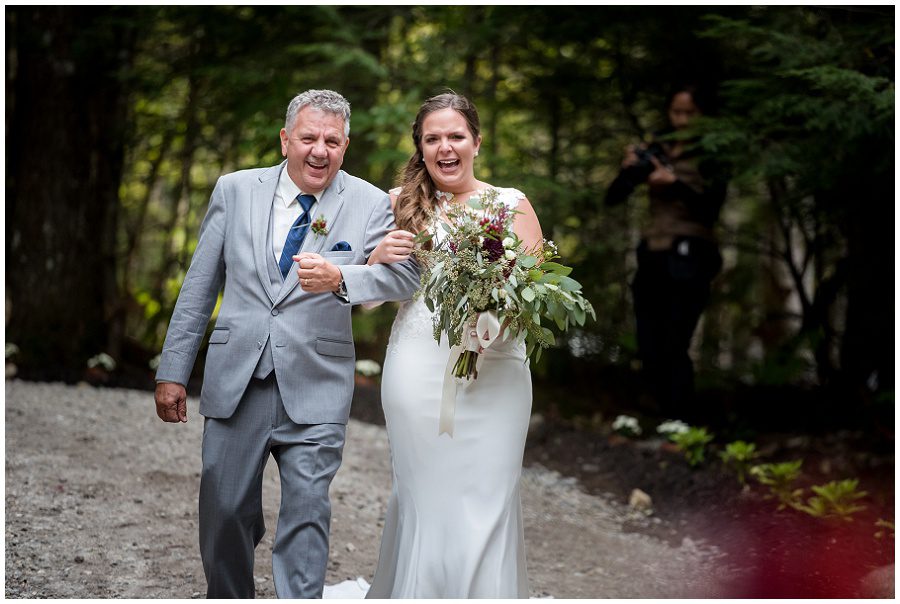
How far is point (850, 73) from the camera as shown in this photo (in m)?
5.68

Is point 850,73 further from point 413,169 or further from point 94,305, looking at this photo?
point 94,305

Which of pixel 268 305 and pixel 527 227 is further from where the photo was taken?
pixel 527 227

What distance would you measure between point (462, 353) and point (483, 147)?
4944mm

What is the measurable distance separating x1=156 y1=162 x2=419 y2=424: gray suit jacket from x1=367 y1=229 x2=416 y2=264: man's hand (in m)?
0.05

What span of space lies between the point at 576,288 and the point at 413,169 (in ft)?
3.07

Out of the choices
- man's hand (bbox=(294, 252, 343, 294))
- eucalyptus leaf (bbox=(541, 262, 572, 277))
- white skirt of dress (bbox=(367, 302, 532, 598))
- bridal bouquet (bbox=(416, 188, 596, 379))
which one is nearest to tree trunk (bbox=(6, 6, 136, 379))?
white skirt of dress (bbox=(367, 302, 532, 598))

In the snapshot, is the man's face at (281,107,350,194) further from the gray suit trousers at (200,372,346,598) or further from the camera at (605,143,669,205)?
the camera at (605,143,669,205)

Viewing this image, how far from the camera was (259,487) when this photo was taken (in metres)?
3.76

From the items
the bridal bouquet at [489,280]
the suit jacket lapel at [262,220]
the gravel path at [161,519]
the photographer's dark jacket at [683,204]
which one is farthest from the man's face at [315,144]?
the photographer's dark jacket at [683,204]

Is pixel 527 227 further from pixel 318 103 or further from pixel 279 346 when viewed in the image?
pixel 279 346

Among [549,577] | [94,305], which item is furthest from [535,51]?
[549,577]

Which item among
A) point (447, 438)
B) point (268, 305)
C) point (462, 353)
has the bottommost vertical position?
point (447, 438)

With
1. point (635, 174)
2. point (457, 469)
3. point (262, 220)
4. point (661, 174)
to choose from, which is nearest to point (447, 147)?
point (262, 220)

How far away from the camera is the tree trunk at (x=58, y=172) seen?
897 cm
